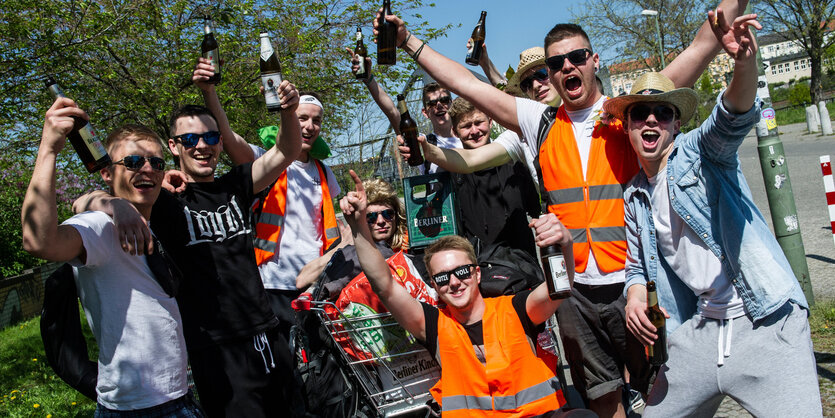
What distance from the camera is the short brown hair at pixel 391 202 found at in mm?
4816

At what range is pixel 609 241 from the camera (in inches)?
137

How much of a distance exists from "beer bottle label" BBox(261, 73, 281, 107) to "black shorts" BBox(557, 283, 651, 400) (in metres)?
2.05

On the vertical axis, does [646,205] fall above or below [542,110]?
below

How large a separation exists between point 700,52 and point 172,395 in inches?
124

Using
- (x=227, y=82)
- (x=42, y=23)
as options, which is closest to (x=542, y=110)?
(x=42, y=23)

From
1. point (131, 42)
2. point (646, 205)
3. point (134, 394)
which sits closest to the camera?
point (134, 394)

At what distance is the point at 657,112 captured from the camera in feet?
9.95

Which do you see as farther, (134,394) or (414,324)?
(414,324)

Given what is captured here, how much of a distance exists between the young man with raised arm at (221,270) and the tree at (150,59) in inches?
205

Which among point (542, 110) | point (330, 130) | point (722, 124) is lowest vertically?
point (722, 124)

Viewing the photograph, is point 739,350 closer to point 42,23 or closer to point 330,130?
point 42,23

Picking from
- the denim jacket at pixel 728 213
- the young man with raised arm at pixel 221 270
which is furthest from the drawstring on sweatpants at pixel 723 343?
the young man with raised arm at pixel 221 270

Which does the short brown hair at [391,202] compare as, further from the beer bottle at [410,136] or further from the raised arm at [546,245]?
the raised arm at [546,245]

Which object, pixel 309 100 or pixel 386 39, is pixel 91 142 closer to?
pixel 386 39
